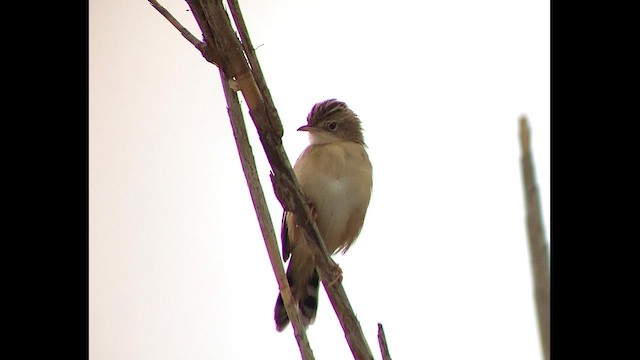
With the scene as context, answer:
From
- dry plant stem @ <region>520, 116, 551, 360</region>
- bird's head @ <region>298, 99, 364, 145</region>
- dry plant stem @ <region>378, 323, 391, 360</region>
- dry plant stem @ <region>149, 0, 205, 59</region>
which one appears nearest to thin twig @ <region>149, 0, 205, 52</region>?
dry plant stem @ <region>149, 0, 205, 59</region>

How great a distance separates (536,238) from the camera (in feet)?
2.56

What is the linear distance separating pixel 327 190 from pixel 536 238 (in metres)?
3.81

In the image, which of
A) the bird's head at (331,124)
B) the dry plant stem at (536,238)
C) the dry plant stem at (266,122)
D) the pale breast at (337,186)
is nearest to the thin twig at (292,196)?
the dry plant stem at (266,122)

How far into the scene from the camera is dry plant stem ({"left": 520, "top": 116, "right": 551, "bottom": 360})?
0.77 meters

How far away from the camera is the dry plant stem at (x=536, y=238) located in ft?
2.52

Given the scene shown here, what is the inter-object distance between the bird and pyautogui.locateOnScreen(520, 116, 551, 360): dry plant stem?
11.7 ft

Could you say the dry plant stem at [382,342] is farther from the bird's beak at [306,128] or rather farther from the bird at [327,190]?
the bird's beak at [306,128]

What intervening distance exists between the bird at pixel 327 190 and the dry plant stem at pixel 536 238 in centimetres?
357

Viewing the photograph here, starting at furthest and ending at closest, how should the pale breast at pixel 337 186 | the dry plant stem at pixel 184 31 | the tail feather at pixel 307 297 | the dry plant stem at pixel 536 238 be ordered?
the tail feather at pixel 307 297 < the pale breast at pixel 337 186 < the dry plant stem at pixel 184 31 < the dry plant stem at pixel 536 238

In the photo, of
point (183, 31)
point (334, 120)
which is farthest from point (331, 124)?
point (183, 31)
